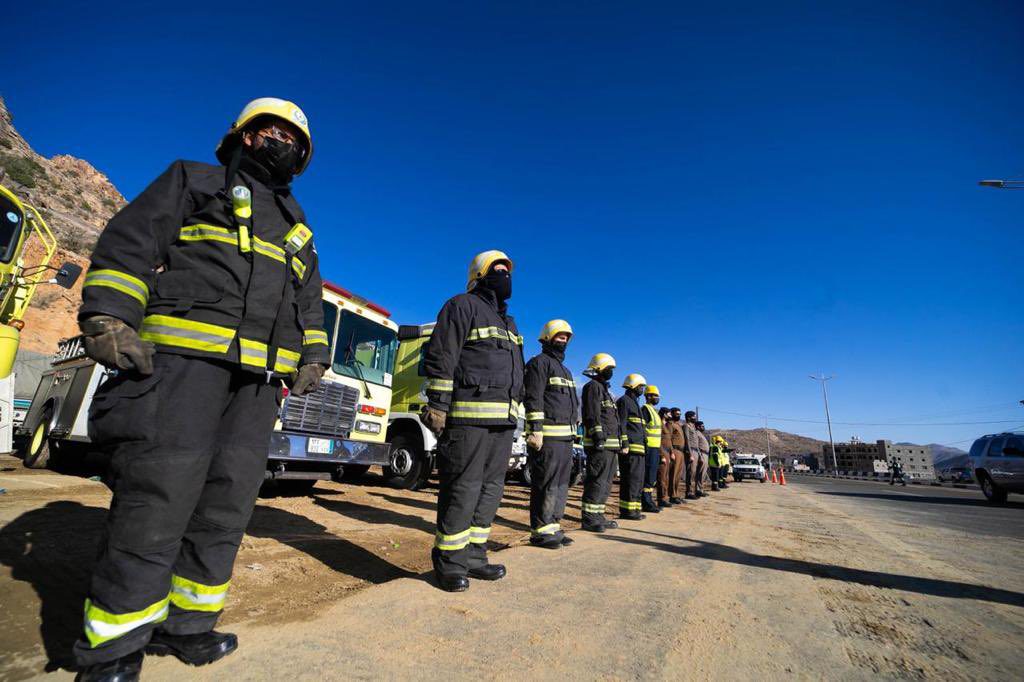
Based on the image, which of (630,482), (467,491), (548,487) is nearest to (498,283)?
(467,491)

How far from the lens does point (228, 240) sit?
5.83ft

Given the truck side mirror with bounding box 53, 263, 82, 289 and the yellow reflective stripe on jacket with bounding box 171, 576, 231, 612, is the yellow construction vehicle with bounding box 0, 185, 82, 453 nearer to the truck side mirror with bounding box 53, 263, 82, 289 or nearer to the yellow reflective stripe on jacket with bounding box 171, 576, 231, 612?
the truck side mirror with bounding box 53, 263, 82, 289

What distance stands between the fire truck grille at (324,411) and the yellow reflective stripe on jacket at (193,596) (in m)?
3.83

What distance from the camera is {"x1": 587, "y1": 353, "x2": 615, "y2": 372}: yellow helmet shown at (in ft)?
20.3

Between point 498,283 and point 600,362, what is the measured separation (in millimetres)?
3164

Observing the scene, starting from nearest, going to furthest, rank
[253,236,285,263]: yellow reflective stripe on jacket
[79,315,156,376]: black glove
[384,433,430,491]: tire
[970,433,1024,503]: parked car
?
[79,315,156,376]: black glove, [253,236,285,263]: yellow reflective stripe on jacket, [384,433,430,491]: tire, [970,433,1024,503]: parked car

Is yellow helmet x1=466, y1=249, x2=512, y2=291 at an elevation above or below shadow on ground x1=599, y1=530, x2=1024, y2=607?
above

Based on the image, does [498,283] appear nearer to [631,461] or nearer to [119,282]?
[119,282]

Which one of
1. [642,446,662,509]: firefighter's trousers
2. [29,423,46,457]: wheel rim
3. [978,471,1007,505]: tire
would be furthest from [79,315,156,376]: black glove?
[978,471,1007,505]: tire

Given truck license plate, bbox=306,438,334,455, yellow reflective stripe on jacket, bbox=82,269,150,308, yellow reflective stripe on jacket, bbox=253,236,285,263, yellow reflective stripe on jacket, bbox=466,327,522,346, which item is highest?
yellow reflective stripe on jacket, bbox=466,327,522,346

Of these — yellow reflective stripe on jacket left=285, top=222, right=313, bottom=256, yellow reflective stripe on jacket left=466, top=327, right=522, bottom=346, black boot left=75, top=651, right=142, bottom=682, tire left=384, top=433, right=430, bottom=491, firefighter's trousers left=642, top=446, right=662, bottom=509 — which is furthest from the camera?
tire left=384, top=433, right=430, bottom=491

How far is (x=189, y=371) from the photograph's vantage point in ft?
5.30

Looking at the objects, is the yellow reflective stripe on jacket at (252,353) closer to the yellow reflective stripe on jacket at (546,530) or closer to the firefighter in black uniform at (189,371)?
the firefighter in black uniform at (189,371)

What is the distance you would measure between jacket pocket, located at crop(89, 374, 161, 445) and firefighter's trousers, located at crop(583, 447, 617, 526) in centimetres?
431
